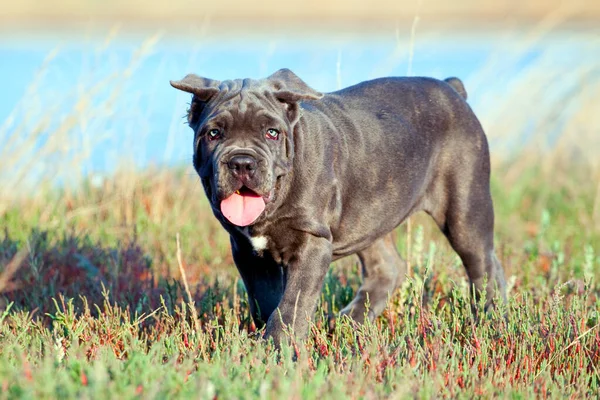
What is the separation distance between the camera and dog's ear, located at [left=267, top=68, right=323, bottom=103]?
5.09 metres

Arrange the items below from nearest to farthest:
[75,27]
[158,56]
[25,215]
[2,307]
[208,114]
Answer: [208,114] < [2,307] < [25,215] < [158,56] < [75,27]

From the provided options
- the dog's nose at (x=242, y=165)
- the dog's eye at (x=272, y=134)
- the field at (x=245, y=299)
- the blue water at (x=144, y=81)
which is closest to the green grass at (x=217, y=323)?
the field at (x=245, y=299)

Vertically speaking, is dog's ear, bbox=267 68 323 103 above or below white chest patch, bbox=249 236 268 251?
above

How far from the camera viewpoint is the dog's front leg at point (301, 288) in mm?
4969

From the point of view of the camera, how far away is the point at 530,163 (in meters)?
11.7

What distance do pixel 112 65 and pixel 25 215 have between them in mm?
1610

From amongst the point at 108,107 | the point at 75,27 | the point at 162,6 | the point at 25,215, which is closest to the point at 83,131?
the point at 108,107

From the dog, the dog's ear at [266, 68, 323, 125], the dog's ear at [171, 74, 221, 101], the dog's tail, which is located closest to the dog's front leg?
the dog

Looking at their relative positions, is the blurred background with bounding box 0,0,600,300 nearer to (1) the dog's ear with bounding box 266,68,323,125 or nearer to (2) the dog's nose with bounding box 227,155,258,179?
(1) the dog's ear with bounding box 266,68,323,125

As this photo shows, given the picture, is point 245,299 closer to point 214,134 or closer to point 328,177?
point 328,177

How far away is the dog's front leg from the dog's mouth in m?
0.39

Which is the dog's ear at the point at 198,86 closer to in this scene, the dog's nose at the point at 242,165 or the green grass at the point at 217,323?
the dog's nose at the point at 242,165

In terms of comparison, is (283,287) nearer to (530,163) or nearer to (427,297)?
(427,297)

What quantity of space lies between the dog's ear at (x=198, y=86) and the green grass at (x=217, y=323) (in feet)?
3.86
